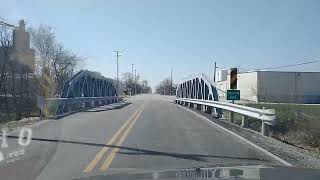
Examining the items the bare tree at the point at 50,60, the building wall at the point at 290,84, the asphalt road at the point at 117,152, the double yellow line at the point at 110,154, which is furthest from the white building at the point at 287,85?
the asphalt road at the point at 117,152

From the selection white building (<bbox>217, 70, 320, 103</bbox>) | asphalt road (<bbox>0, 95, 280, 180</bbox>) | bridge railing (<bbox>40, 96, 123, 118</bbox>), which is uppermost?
white building (<bbox>217, 70, 320, 103</bbox>)

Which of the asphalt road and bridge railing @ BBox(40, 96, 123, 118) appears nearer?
the asphalt road

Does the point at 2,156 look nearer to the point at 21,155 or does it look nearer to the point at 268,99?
the point at 21,155

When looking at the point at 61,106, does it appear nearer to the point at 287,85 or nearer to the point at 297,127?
the point at 297,127

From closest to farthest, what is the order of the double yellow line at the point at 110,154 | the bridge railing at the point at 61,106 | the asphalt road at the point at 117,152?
1. the asphalt road at the point at 117,152
2. the double yellow line at the point at 110,154
3. the bridge railing at the point at 61,106

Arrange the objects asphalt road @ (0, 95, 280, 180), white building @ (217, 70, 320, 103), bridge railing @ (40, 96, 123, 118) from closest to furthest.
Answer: asphalt road @ (0, 95, 280, 180)
bridge railing @ (40, 96, 123, 118)
white building @ (217, 70, 320, 103)

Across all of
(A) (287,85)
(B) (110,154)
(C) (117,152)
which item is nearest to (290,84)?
(A) (287,85)

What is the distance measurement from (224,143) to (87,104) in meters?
27.7

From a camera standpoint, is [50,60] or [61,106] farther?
[50,60]

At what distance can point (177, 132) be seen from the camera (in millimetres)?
19125

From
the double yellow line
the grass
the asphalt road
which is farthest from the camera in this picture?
the grass

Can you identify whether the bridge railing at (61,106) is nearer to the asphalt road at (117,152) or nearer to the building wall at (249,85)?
the asphalt road at (117,152)

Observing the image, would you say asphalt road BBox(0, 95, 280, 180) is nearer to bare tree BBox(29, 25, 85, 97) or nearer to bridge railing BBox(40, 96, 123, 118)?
bridge railing BBox(40, 96, 123, 118)

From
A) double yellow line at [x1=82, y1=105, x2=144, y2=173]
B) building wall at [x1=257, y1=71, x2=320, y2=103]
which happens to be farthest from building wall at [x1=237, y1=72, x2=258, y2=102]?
double yellow line at [x1=82, y1=105, x2=144, y2=173]
